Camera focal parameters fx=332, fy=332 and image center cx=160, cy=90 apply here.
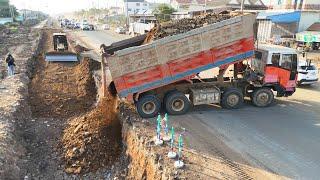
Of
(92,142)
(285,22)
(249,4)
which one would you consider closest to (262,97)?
(92,142)

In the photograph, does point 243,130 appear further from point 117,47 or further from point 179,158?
point 117,47

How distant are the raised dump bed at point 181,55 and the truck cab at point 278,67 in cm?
103

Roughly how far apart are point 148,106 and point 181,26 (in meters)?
3.48

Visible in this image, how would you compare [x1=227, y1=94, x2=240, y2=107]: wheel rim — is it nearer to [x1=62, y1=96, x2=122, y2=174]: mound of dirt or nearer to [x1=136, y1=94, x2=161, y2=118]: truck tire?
[x1=136, y1=94, x2=161, y2=118]: truck tire

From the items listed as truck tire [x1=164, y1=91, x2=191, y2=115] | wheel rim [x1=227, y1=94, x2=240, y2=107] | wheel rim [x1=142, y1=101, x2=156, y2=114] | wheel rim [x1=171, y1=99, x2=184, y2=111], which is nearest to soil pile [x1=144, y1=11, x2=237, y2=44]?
truck tire [x1=164, y1=91, x2=191, y2=115]

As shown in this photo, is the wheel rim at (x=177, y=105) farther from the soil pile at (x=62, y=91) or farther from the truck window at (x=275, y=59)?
the soil pile at (x=62, y=91)

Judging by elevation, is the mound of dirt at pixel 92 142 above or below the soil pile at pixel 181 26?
below

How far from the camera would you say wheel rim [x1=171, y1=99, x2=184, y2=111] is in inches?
520

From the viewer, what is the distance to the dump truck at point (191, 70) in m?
12.4

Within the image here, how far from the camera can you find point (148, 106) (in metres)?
13.0

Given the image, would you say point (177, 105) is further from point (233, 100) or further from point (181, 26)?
point (181, 26)

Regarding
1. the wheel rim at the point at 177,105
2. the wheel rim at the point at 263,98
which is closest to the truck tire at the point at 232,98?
the wheel rim at the point at 263,98

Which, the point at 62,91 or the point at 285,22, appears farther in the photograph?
the point at 285,22

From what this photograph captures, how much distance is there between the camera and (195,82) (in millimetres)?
13883
